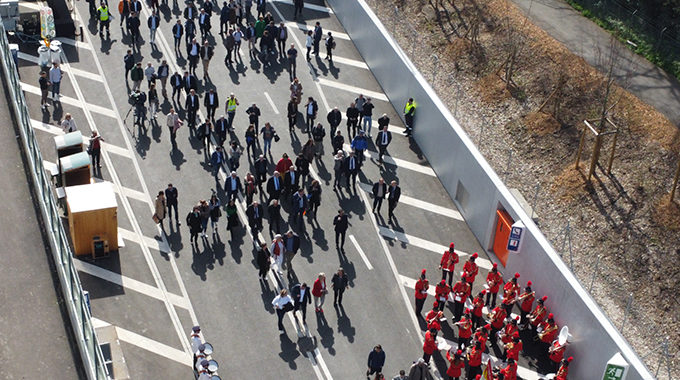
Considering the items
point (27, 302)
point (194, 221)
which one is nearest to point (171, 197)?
point (194, 221)

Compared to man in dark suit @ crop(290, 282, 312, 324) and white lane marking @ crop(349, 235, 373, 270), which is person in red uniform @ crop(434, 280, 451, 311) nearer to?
white lane marking @ crop(349, 235, 373, 270)

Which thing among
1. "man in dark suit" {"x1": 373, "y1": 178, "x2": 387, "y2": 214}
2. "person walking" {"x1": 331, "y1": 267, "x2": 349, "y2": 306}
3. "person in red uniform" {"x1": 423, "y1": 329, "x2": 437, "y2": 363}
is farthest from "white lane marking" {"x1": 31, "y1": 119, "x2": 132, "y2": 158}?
"person in red uniform" {"x1": 423, "y1": 329, "x2": 437, "y2": 363}

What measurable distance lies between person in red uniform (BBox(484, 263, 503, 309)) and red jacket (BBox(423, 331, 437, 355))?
3030 millimetres

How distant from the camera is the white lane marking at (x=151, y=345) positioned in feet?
79.0

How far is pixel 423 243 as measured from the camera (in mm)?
28734

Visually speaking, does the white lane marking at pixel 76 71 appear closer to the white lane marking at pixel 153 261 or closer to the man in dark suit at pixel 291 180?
the white lane marking at pixel 153 261

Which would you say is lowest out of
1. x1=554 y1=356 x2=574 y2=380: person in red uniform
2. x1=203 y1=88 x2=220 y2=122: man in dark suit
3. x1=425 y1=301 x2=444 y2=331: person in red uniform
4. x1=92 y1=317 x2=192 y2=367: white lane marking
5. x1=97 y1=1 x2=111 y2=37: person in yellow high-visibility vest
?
x1=92 y1=317 x2=192 y2=367: white lane marking

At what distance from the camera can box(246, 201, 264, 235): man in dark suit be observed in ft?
89.5

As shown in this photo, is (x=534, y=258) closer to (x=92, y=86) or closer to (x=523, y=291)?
(x=523, y=291)

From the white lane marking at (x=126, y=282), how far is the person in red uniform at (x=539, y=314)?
878 cm

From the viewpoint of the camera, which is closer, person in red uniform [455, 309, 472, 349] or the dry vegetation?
person in red uniform [455, 309, 472, 349]

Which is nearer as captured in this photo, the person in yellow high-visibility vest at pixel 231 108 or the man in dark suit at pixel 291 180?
the man in dark suit at pixel 291 180

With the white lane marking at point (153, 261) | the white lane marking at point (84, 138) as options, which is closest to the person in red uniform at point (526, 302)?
the white lane marking at point (153, 261)

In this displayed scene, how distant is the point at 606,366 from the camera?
75.0 feet
